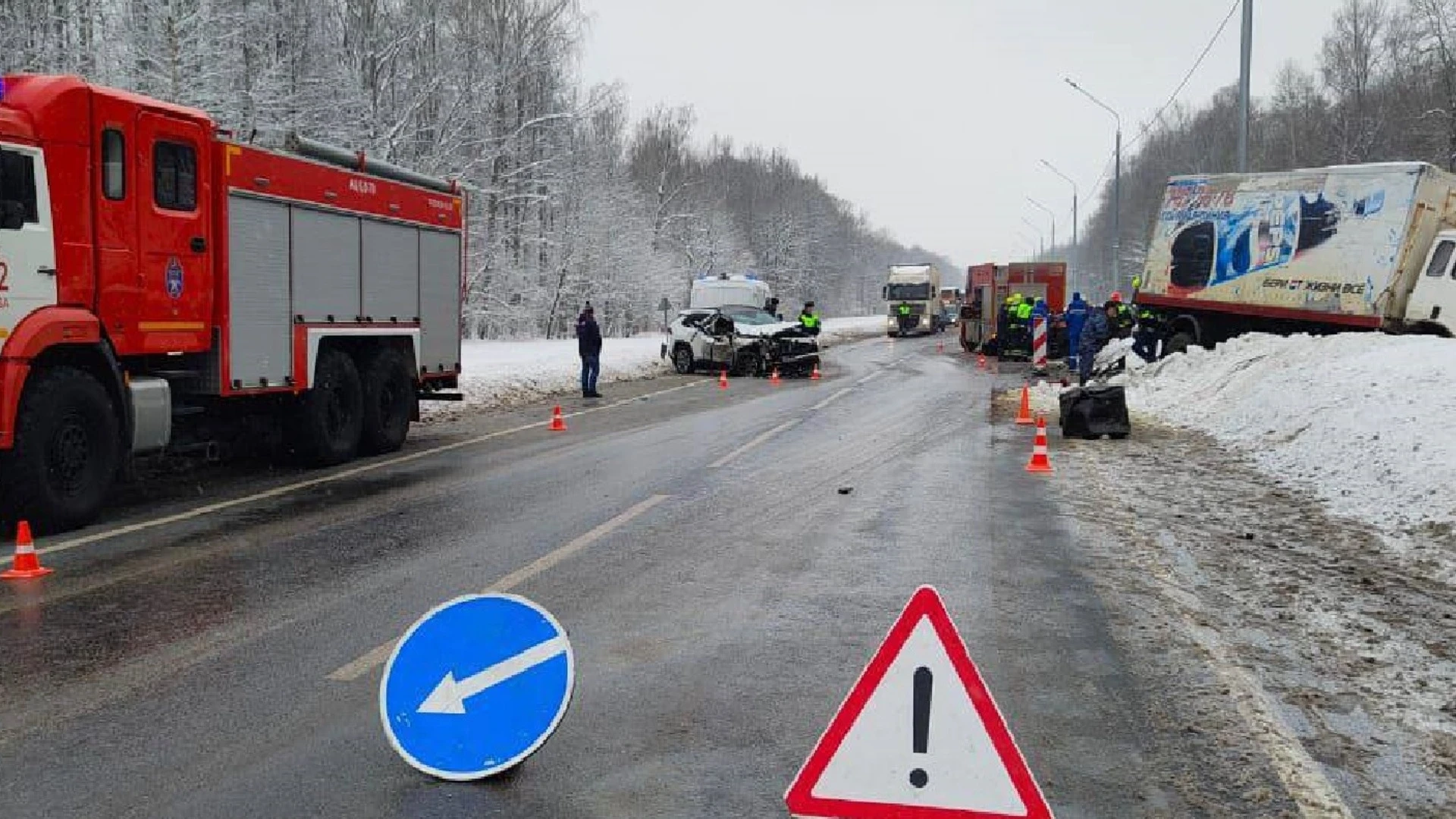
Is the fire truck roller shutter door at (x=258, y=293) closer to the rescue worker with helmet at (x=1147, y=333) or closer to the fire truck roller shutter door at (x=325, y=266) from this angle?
the fire truck roller shutter door at (x=325, y=266)

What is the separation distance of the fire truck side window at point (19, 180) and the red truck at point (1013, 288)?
2949 cm

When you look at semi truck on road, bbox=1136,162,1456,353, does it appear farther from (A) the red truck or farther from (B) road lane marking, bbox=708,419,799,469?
(B) road lane marking, bbox=708,419,799,469

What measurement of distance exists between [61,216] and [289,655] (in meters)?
5.18

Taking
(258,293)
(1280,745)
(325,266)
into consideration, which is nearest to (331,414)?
(325,266)

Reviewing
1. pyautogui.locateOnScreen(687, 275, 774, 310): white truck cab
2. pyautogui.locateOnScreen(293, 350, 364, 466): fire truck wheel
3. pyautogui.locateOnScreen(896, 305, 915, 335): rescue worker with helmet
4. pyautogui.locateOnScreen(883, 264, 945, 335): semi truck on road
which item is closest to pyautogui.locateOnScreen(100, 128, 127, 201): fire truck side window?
pyautogui.locateOnScreen(293, 350, 364, 466): fire truck wheel

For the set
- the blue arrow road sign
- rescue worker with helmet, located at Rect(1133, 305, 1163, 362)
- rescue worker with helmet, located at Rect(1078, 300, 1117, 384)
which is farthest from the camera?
rescue worker with helmet, located at Rect(1133, 305, 1163, 362)

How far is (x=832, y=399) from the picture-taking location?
68.1 ft

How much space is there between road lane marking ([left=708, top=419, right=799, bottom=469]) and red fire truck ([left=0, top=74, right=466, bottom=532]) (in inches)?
161

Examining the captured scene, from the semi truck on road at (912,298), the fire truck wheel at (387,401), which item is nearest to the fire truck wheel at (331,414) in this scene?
the fire truck wheel at (387,401)

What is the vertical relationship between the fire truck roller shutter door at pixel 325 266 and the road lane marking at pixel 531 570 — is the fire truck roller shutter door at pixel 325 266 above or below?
above

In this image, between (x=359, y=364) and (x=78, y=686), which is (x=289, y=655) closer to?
(x=78, y=686)

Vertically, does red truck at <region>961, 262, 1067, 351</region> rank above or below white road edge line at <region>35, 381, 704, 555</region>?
above

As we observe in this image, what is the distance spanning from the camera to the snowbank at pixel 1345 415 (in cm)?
952

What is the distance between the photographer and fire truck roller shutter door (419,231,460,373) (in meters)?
14.1
